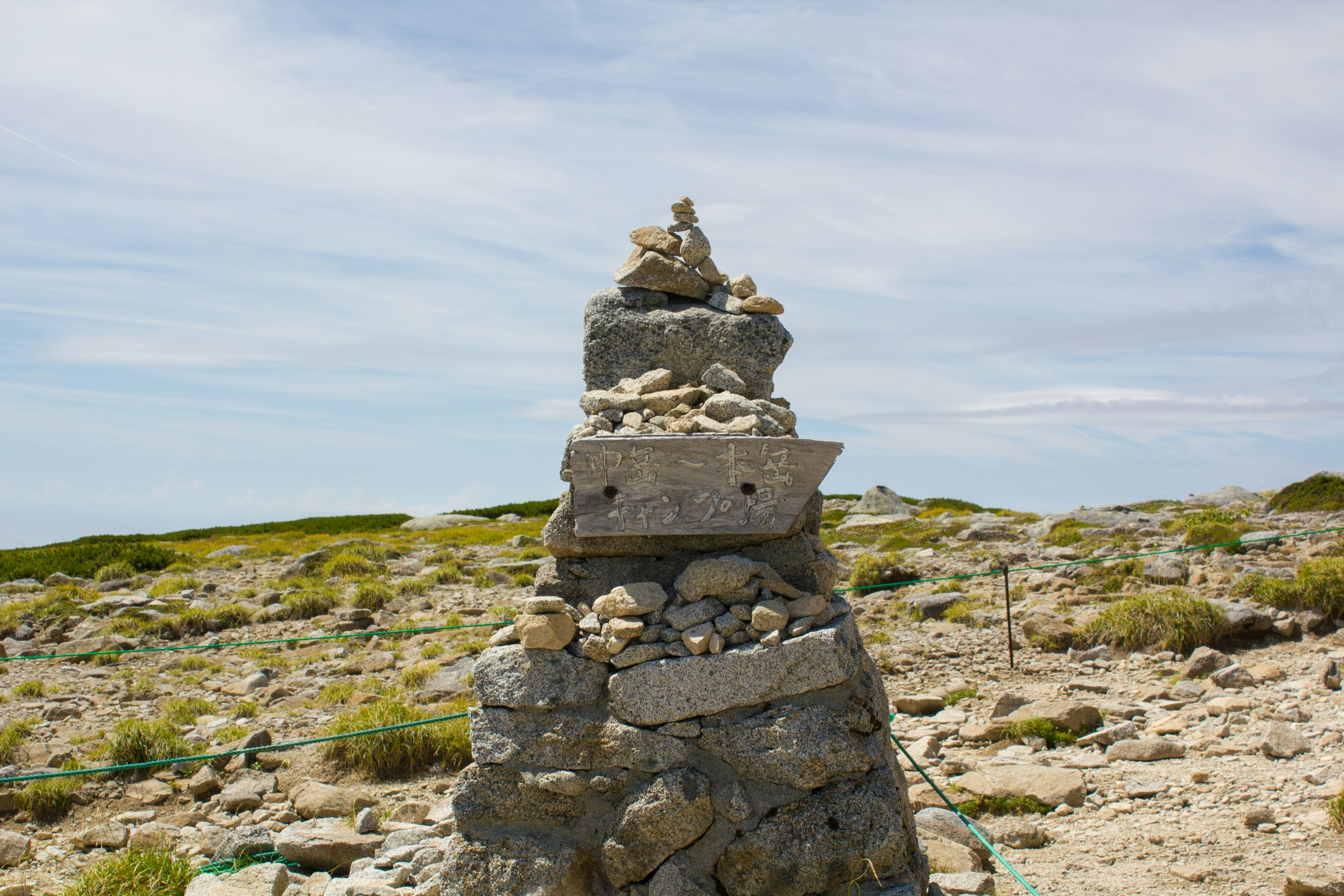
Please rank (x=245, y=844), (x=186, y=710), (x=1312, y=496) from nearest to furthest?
(x=245, y=844)
(x=186, y=710)
(x=1312, y=496)

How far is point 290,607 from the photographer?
50.5 ft

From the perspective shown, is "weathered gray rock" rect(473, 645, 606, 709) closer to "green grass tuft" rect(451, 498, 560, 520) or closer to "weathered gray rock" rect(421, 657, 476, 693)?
"weathered gray rock" rect(421, 657, 476, 693)

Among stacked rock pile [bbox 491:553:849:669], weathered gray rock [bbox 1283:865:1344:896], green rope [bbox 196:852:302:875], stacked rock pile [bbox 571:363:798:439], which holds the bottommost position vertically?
green rope [bbox 196:852:302:875]

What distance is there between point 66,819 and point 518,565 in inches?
453

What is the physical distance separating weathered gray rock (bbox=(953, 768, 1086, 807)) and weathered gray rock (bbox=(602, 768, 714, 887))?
162 inches

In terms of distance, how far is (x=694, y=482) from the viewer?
16.3 feet

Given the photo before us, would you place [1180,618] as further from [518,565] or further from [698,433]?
[518,565]

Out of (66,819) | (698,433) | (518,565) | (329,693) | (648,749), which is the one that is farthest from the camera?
(518,565)

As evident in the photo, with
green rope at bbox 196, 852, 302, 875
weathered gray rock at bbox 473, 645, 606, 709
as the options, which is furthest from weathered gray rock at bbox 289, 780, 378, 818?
weathered gray rock at bbox 473, 645, 606, 709

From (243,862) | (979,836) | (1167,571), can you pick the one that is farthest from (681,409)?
(1167,571)

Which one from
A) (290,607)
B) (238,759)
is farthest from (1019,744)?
(290,607)

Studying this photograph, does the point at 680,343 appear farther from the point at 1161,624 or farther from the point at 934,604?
the point at 934,604

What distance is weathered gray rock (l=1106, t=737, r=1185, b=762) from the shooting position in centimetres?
835

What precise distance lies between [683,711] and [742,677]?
1.12ft
